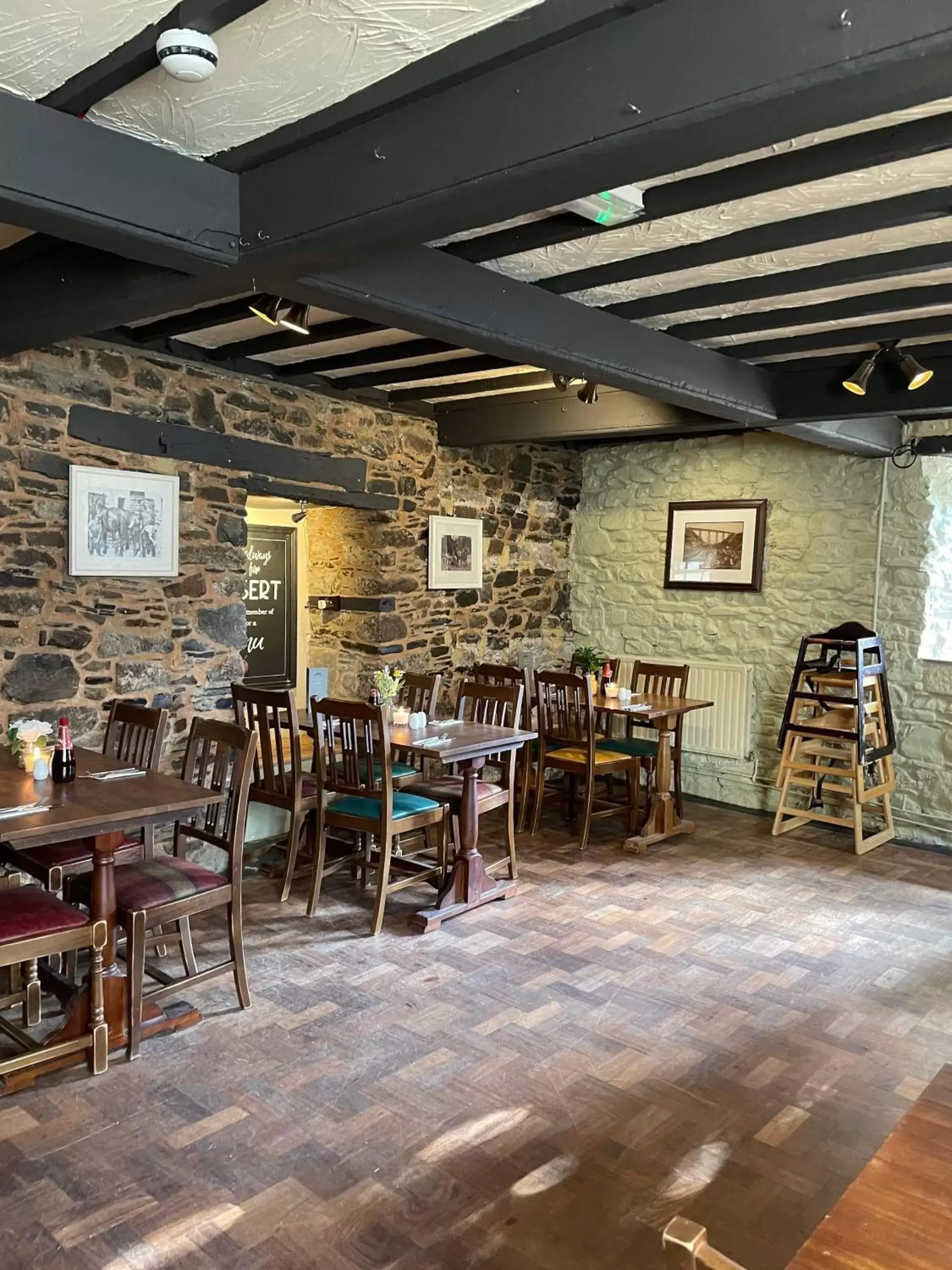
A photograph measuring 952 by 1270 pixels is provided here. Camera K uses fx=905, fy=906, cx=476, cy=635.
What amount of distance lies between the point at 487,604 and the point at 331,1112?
398cm

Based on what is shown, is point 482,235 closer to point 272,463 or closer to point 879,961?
point 272,463

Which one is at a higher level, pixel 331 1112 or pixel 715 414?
pixel 715 414

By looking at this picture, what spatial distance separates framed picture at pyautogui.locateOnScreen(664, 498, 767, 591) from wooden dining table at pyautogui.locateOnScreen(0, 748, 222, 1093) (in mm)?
4143

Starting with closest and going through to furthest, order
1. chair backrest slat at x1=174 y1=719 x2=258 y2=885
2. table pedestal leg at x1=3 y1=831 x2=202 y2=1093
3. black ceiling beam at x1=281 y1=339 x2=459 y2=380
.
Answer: table pedestal leg at x1=3 y1=831 x2=202 y2=1093, chair backrest slat at x1=174 y1=719 x2=258 y2=885, black ceiling beam at x1=281 y1=339 x2=459 y2=380

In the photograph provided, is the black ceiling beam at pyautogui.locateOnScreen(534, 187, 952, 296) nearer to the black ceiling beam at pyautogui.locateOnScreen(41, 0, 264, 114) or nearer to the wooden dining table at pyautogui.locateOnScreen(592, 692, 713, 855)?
the black ceiling beam at pyautogui.locateOnScreen(41, 0, 264, 114)

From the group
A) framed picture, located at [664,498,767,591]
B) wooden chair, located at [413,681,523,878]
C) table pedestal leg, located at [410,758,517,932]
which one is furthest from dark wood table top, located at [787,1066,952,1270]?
framed picture, located at [664,498,767,591]

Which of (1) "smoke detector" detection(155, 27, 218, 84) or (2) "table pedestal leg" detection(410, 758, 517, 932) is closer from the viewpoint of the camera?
(1) "smoke detector" detection(155, 27, 218, 84)

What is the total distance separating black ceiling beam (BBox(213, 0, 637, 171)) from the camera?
158 cm

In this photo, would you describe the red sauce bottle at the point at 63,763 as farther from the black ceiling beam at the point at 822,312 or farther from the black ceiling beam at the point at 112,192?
the black ceiling beam at the point at 822,312

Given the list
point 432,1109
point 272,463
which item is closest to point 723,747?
point 272,463

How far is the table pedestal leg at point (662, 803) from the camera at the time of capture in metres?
5.21

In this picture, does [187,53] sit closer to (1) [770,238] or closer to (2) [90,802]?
(1) [770,238]

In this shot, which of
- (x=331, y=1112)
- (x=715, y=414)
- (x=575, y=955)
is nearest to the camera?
(x=331, y=1112)

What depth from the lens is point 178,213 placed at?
2.14 m
